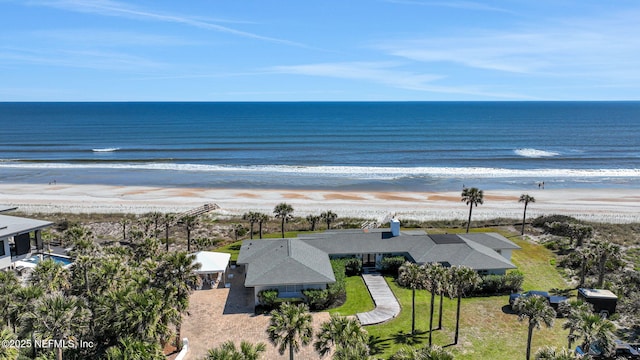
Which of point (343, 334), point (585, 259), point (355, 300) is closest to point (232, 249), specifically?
point (355, 300)

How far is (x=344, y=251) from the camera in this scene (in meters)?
38.3

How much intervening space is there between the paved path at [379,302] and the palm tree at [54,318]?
16.8 meters

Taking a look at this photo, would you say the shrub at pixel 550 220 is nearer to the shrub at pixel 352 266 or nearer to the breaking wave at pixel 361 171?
the shrub at pixel 352 266

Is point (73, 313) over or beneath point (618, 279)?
over

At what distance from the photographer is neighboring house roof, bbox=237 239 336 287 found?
104ft

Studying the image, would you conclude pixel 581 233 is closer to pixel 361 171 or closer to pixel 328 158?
pixel 361 171

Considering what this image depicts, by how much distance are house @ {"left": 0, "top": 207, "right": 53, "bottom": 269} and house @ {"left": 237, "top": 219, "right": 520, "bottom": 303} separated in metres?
14.1

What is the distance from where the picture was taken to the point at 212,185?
74938 mm

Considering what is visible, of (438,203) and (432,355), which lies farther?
(438,203)

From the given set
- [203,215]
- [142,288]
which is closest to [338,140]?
[203,215]

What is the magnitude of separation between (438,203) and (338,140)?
69050 millimetres

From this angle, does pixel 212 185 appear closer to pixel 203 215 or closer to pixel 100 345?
pixel 203 215

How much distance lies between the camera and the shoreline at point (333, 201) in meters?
57.3

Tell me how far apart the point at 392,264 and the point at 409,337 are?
34.0 feet
